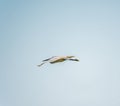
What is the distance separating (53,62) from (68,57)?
0.50 metres

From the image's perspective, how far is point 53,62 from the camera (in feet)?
17.0

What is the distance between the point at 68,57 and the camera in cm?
547
